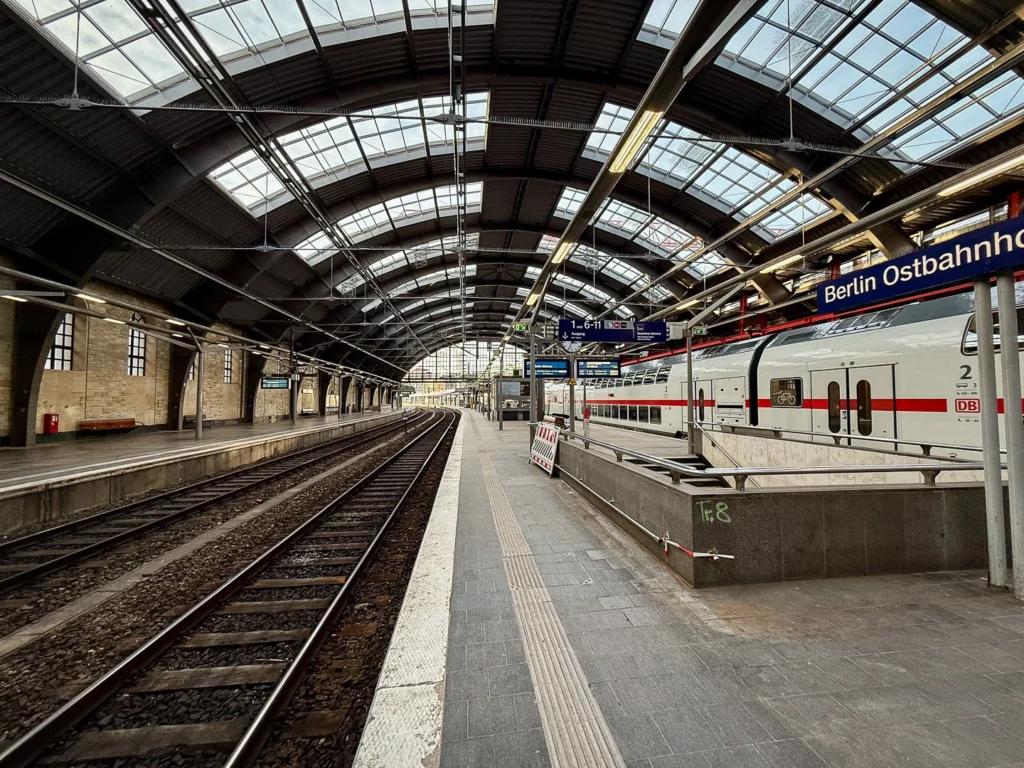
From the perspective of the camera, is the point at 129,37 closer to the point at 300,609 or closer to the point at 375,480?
the point at 375,480

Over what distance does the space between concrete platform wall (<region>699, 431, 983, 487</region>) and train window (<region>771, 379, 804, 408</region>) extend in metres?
1.30

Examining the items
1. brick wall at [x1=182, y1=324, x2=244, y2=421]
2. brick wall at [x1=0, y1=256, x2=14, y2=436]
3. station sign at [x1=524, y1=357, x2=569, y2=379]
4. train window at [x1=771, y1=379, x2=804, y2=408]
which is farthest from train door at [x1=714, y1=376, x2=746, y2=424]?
brick wall at [x1=182, y1=324, x2=244, y2=421]

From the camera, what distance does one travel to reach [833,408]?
9.17 meters

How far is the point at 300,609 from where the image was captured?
4.23 metres

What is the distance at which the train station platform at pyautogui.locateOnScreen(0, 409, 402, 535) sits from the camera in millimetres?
7457

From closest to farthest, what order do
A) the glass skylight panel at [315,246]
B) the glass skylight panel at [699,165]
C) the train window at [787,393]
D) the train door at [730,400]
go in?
1. the train window at [787,393]
2. the train door at [730,400]
3. the glass skylight panel at [699,165]
4. the glass skylight panel at [315,246]

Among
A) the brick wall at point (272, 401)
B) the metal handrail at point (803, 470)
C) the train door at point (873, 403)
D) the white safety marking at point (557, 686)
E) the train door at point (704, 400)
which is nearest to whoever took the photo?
the white safety marking at point (557, 686)

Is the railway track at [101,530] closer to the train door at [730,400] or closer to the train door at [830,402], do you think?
the train door at [830,402]

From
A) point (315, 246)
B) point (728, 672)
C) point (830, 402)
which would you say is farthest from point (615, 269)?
point (728, 672)

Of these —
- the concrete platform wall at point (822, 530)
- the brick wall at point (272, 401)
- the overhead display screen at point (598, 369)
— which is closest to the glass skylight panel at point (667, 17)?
the overhead display screen at point (598, 369)

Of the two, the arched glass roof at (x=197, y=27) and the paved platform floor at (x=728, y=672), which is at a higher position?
the arched glass roof at (x=197, y=27)

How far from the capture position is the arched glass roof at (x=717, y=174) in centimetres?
1520

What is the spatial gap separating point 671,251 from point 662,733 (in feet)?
77.7

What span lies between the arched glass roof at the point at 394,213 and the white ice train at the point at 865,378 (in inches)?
531
